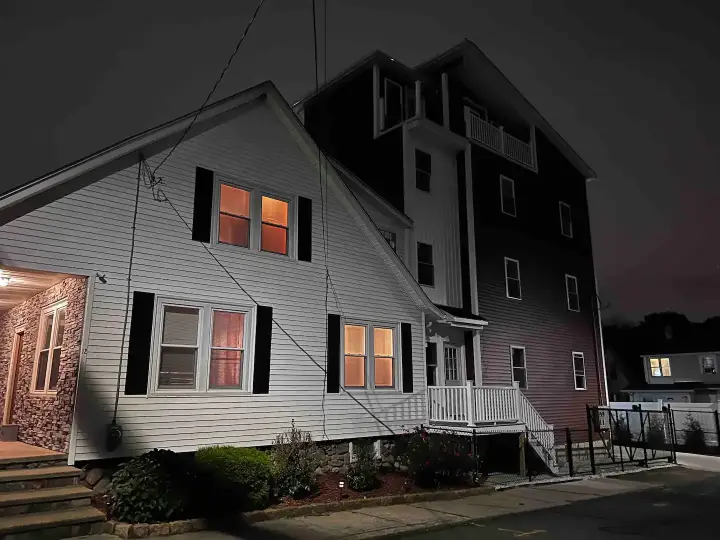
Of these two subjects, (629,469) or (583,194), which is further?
(583,194)

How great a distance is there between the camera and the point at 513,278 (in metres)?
19.1

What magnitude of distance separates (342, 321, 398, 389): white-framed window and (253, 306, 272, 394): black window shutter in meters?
2.12

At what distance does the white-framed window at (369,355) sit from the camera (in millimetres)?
12602

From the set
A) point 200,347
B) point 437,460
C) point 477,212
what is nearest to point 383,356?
point 437,460

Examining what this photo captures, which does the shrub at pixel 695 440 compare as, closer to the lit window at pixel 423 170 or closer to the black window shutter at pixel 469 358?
the black window shutter at pixel 469 358

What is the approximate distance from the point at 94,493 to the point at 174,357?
2533mm

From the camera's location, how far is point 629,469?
52.2 feet

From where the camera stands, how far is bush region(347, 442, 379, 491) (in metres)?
10.7

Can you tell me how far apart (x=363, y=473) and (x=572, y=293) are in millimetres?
14315

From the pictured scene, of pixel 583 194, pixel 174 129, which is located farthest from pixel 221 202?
pixel 583 194

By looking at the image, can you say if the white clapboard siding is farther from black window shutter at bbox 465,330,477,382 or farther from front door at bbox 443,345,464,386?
black window shutter at bbox 465,330,477,382

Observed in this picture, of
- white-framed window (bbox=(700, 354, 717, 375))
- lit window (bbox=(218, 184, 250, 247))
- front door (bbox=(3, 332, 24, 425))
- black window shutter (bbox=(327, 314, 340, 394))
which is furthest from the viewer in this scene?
white-framed window (bbox=(700, 354, 717, 375))

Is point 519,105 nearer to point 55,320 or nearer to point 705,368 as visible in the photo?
point 55,320

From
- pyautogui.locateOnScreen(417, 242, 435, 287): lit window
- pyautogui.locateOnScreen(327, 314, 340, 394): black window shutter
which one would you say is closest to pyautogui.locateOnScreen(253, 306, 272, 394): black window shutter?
pyautogui.locateOnScreen(327, 314, 340, 394): black window shutter
